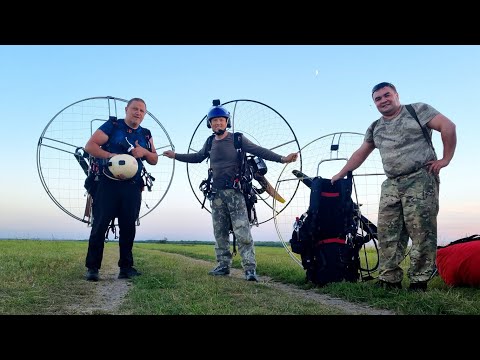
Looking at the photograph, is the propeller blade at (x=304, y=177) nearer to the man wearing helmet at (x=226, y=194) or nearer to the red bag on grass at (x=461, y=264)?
the man wearing helmet at (x=226, y=194)

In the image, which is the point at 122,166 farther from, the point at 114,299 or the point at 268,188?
the point at 268,188

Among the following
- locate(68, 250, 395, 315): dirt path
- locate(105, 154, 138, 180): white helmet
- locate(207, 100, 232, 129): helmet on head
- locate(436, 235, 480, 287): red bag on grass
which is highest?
locate(207, 100, 232, 129): helmet on head

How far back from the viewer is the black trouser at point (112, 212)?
807 centimetres

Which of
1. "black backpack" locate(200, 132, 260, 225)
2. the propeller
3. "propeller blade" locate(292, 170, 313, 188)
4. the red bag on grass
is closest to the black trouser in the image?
"black backpack" locate(200, 132, 260, 225)

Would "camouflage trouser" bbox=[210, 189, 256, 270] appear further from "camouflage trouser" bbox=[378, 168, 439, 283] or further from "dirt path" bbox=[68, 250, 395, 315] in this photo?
"camouflage trouser" bbox=[378, 168, 439, 283]

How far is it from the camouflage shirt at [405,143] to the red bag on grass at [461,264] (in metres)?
1.64

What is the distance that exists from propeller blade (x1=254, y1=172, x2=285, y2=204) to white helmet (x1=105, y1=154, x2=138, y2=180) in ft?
8.11

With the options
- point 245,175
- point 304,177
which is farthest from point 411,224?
point 245,175

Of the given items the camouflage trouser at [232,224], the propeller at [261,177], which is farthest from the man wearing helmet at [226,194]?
the propeller at [261,177]

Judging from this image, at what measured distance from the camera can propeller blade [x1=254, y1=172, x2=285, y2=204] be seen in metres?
9.22

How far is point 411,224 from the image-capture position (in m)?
6.75

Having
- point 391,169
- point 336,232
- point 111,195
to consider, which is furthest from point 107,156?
point 391,169
